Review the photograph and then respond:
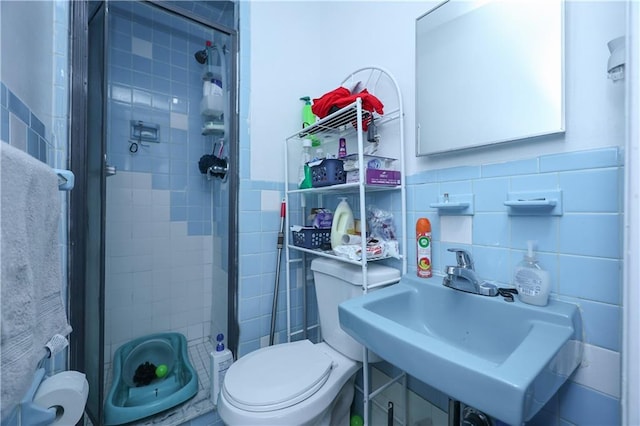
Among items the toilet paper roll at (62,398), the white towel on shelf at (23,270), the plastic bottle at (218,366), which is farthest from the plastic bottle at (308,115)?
the toilet paper roll at (62,398)

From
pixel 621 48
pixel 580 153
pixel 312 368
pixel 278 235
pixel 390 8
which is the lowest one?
pixel 312 368

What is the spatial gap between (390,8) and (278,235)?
1.20 metres

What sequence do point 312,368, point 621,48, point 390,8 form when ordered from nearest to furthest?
point 621,48 → point 312,368 → point 390,8

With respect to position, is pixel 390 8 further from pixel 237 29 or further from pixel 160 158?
pixel 160 158

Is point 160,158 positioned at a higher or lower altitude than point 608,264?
higher

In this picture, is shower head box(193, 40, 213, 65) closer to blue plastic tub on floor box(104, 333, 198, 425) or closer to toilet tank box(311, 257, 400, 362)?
toilet tank box(311, 257, 400, 362)

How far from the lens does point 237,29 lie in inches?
53.0

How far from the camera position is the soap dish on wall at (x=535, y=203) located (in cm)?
69

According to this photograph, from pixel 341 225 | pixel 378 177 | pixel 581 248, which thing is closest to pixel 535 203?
pixel 581 248

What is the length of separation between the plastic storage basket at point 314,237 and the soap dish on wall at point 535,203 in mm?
725

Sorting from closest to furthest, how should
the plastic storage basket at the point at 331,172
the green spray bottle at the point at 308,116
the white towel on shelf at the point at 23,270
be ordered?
the white towel on shelf at the point at 23,270 → the plastic storage basket at the point at 331,172 → the green spray bottle at the point at 308,116

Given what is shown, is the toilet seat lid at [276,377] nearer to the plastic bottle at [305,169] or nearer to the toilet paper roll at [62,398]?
the toilet paper roll at [62,398]

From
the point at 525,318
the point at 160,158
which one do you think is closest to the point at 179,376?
the point at 160,158

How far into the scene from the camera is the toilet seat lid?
821mm
